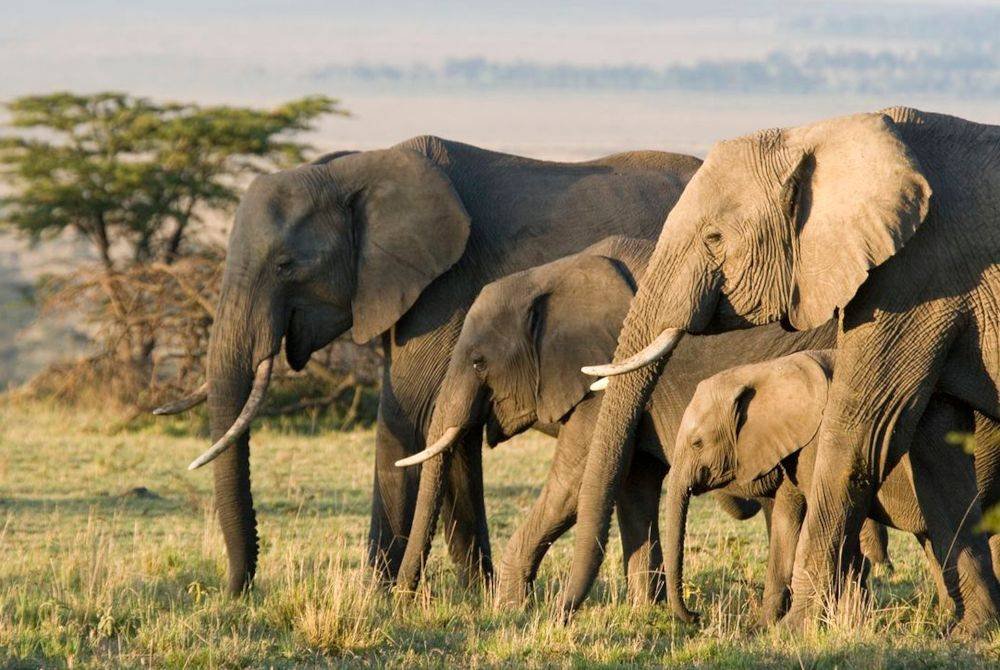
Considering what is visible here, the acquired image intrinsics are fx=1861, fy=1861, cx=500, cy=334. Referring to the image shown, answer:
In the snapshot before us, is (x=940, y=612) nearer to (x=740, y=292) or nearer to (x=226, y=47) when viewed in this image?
(x=740, y=292)

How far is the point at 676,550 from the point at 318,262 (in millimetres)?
2806

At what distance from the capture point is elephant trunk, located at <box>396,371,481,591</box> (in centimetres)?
830

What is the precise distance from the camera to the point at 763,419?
7859 mm

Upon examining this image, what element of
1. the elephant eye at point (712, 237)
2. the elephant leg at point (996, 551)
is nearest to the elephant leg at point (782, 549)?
the elephant leg at point (996, 551)

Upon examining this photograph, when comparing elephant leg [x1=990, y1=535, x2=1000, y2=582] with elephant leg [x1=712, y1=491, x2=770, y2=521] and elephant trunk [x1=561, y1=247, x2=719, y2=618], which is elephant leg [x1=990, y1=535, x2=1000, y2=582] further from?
elephant trunk [x1=561, y1=247, x2=719, y2=618]

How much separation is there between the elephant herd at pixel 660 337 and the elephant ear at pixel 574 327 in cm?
1

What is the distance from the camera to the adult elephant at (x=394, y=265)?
30.3 feet

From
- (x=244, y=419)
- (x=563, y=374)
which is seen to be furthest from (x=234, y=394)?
(x=563, y=374)

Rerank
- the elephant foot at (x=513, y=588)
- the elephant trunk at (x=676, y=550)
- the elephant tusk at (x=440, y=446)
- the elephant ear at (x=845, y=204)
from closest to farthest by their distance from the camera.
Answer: the elephant ear at (x=845, y=204) < the elephant trunk at (x=676, y=550) < the elephant foot at (x=513, y=588) < the elephant tusk at (x=440, y=446)

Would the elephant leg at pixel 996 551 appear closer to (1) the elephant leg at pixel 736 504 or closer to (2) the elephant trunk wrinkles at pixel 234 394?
(1) the elephant leg at pixel 736 504

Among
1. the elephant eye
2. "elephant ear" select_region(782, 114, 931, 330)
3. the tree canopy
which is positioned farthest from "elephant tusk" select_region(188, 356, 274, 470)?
the tree canopy

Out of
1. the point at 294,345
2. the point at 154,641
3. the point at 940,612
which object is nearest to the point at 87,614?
the point at 154,641

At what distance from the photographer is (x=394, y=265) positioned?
9.58m

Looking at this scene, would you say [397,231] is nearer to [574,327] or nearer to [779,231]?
[574,327]
